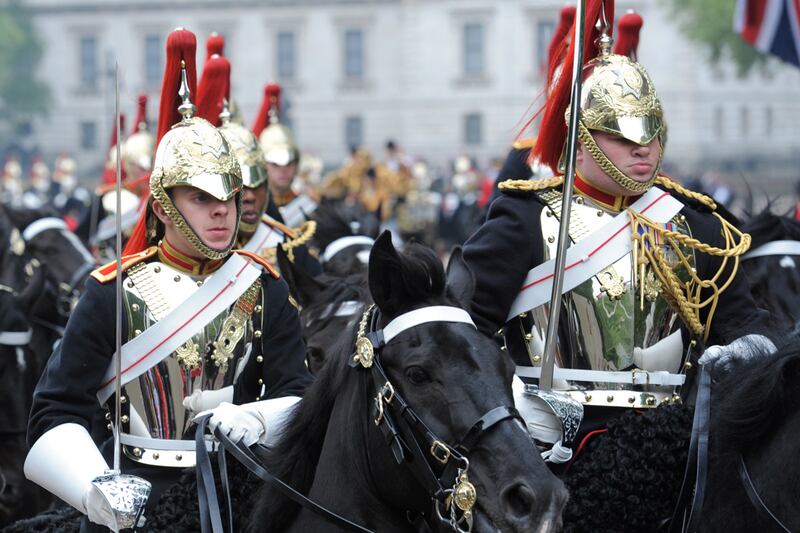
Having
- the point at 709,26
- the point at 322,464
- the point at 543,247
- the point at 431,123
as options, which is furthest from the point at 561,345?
the point at 431,123

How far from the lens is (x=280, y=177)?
10.1 meters

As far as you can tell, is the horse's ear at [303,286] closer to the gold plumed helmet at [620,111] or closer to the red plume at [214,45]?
the red plume at [214,45]

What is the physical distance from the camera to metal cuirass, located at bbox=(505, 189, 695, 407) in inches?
197

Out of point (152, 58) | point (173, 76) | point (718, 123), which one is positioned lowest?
point (718, 123)

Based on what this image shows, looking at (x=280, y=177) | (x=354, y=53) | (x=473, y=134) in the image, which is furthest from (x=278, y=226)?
(x=354, y=53)

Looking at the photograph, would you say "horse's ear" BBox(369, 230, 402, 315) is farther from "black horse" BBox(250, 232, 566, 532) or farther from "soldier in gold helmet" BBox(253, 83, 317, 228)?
"soldier in gold helmet" BBox(253, 83, 317, 228)

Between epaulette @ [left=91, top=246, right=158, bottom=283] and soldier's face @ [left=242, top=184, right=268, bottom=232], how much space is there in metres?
2.72

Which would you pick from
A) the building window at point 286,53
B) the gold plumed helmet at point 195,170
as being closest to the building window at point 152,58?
the building window at point 286,53

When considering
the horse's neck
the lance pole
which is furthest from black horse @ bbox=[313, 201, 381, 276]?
the horse's neck

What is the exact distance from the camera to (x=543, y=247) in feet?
16.8

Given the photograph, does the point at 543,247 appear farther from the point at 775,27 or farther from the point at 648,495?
the point at 775,27

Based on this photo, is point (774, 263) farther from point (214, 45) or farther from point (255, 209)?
point (214, 45)

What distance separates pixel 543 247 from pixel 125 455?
157 cm

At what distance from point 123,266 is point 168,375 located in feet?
1.27
